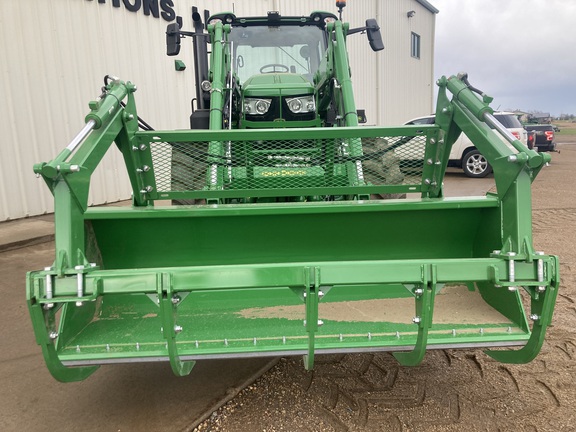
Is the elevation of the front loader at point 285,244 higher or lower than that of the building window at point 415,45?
Result: lower

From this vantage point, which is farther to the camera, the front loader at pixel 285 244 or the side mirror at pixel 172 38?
the side mirror at pixel 172 38

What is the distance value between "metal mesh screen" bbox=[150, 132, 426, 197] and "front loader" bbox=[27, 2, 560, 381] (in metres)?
0.01

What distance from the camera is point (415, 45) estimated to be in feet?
66.6

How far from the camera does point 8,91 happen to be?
6699 mm

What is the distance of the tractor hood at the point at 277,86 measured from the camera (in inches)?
164

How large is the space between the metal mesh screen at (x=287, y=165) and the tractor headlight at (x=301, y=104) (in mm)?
878

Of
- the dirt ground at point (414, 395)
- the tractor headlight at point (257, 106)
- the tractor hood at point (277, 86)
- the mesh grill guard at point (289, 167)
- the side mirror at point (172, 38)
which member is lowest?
the dirt ground at point (414, 395)

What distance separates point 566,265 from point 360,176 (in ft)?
9.43

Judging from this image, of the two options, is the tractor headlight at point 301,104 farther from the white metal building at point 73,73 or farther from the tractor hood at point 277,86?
the white metal building at point 73,73

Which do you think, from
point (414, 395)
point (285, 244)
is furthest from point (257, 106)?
point (414, 395)

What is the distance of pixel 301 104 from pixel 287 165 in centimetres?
106

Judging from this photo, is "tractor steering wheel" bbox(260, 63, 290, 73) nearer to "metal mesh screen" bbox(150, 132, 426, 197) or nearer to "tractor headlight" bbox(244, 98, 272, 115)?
"tractor headlight" bbox(244, 98, 272, 115)

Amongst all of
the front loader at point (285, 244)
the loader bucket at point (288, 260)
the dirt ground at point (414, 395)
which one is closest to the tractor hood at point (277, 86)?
the front loader at point (285, 244)

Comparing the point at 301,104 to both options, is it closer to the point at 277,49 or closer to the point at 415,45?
the point at 277,49
